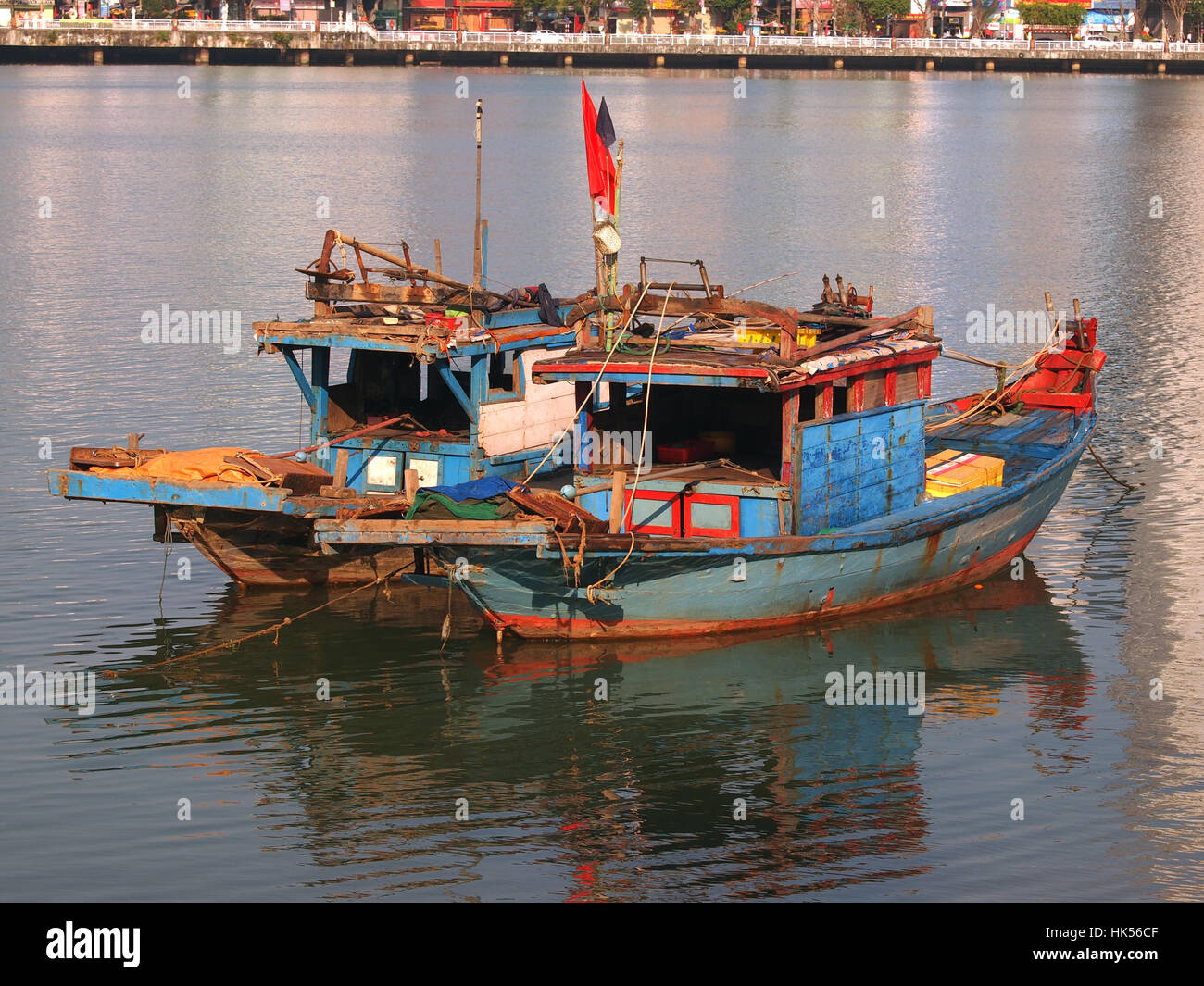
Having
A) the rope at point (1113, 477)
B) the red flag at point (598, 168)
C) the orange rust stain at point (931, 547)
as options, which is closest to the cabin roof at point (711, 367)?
the red flag at point (598, 168)

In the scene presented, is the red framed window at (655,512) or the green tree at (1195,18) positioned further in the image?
the green tree at (1195,18)

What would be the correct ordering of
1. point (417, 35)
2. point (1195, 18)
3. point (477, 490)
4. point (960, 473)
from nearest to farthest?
1. point (477, 490)
2. point (960, 473)
3. point (417, 35)
4. point (1195, 18)

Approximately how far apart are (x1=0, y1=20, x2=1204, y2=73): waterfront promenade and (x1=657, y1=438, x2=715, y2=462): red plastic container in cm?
11595

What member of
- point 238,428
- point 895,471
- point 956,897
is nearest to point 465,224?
Answer: point 238,428

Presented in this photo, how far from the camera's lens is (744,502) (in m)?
18.2

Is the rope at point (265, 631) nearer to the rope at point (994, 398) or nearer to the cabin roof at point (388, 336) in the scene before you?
the cabin roof at point (388, 336)

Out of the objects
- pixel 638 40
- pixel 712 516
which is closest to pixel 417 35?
pixel 638 40

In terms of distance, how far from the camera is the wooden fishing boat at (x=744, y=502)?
17.3 meters

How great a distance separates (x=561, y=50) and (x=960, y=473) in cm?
11703

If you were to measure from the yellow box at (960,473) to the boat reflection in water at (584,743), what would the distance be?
1562mm

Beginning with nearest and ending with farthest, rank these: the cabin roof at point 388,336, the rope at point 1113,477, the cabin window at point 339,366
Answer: the cabin roof at point 388,336 < the rope at point 1113,477 < the cabin window at point 339,366

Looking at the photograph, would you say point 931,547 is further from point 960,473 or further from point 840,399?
point 840,399
